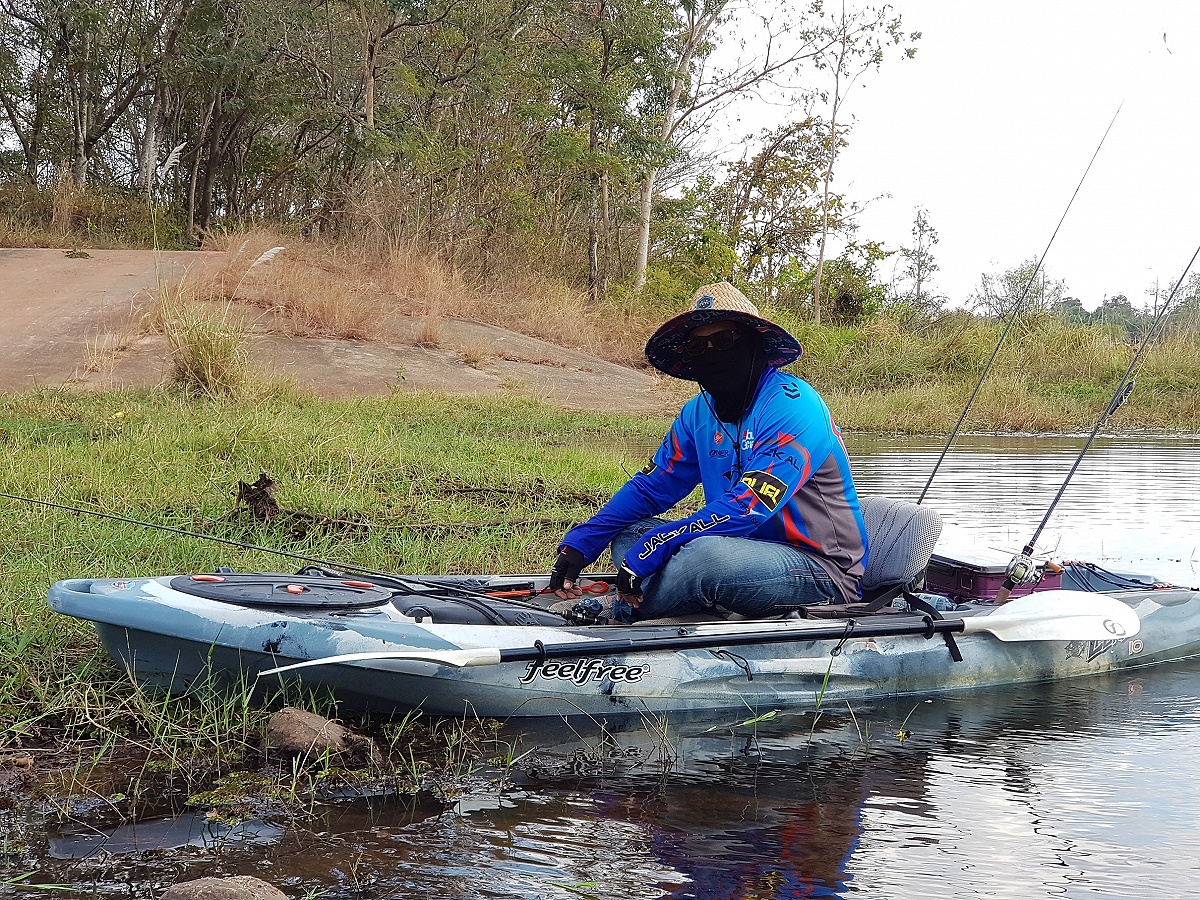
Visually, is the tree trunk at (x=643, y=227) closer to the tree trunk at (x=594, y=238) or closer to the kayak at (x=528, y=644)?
the tree trunk at (x=594, y=238)

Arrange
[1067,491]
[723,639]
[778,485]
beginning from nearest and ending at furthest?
[723,639], [778,485], [1067,491]

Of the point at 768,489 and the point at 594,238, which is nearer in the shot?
the point at 768,489

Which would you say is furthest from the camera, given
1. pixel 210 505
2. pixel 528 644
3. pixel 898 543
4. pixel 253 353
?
pixel 253 353

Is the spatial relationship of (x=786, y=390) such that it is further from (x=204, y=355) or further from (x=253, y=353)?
(x=253, y=353)

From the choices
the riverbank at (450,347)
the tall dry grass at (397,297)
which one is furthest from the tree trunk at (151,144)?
the riverbank at (450,347)

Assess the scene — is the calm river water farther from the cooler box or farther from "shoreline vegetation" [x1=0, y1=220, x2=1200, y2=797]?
the cooler box

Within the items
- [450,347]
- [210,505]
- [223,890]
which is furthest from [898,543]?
[450,347]

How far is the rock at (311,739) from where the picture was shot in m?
Result: 3.49

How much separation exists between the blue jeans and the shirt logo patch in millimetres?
165

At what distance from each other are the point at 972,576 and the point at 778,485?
161 centimetres

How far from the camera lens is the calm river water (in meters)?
2.94

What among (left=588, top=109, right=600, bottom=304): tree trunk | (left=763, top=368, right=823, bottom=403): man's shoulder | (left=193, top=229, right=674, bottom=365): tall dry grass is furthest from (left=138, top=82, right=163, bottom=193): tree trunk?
(left=763, top=368, right=823, bottom=403): man's shoulder

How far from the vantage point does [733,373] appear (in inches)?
173

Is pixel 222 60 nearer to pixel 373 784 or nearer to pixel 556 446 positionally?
pixel 556 446
